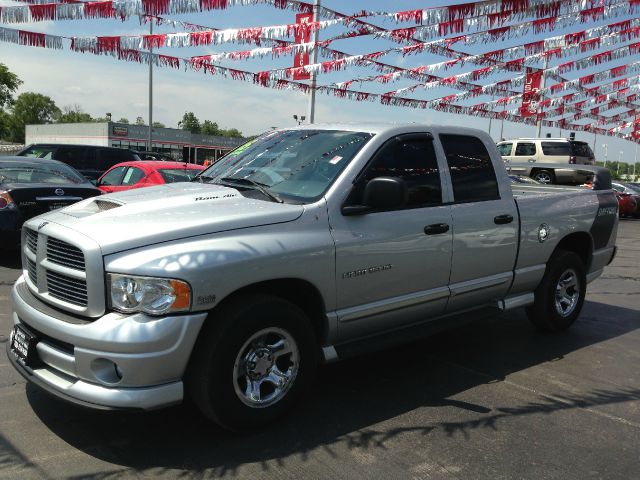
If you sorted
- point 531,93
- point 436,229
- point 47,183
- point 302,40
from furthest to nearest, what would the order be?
point 531,93 < point 302,40 < point 47,183 < point 436,229

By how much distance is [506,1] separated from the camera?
7.55 meters

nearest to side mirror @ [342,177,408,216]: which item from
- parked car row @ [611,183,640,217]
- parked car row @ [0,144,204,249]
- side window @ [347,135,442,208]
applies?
side window @ [347,135,442,208]

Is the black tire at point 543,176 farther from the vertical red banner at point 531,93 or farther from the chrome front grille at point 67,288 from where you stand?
the chrome front grille at point 67,288

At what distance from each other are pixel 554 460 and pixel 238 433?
6.07ft

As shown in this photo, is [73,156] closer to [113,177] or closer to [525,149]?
[113,177]

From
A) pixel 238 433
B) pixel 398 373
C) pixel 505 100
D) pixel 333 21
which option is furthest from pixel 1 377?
pixel 505 100

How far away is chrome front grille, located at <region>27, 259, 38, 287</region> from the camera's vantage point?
3.52 metres

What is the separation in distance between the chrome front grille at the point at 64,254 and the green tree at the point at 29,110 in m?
131

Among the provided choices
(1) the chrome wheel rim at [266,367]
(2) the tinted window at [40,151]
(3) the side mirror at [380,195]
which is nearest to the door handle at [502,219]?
(3) the side mirror at [380,195]

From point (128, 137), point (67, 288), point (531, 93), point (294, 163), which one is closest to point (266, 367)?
point (67, 288)

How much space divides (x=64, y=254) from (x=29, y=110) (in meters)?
139

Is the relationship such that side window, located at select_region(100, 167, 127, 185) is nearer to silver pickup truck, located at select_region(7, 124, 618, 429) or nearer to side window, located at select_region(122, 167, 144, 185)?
side window, located at select_region(122, 167, 144, 185)

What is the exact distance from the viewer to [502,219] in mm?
4852

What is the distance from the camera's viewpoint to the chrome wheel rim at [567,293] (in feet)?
18.9
